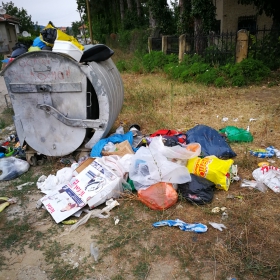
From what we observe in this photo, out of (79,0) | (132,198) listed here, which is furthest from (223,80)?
(79,0)

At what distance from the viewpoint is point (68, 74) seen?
11.5ft

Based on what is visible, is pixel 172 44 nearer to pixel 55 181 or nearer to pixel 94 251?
pixel 55 181

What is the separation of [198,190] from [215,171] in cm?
32

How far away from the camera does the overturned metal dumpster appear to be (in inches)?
137

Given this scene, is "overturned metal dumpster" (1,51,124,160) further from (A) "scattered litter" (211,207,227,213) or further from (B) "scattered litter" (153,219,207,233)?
(A) "scattered litter" (211,207,227,213)

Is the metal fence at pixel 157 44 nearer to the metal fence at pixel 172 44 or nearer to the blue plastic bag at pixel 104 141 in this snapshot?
the metal fence at pixel 172 44

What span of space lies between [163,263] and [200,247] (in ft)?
1.21

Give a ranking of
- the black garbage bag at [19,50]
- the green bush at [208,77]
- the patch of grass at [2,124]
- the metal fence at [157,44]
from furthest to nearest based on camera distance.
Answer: the metal fence at [157,44] → the green bush at [208,77] → the patch of grass at [2,124] → the black garbage bag at [19,50]

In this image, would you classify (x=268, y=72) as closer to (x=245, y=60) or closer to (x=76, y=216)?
(x=245, y=60)

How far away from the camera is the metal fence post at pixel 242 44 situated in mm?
8183

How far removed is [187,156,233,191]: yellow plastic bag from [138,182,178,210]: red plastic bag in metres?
0.42

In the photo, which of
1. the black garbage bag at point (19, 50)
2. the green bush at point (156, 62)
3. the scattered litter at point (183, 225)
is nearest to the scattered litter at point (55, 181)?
the scattered litter at point (183, 225)

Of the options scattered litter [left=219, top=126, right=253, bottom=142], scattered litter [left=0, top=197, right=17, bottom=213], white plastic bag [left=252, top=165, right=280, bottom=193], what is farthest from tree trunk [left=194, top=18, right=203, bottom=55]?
scattered litter [left=0, top=197, right=17, bottom=213]

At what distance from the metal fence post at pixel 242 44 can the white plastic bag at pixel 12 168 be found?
7.26 metres
